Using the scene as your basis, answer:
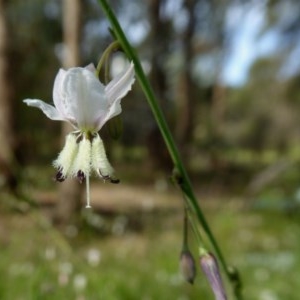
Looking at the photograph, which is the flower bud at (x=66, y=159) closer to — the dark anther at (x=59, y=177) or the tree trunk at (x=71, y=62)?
the dark anther at (x=59, y=177)

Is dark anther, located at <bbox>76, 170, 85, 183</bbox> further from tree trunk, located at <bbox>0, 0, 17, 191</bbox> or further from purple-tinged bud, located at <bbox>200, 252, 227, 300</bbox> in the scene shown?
tree trunk, located at <bbox>0, 0, 17, 191</bbox>

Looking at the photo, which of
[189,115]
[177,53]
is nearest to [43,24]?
[177,53]

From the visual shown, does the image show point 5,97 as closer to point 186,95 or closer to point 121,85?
point 121,85

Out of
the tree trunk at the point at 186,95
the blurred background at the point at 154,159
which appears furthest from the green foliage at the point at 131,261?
the tree trunk at the point at 186,95

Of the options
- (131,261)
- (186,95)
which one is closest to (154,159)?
(186,95)

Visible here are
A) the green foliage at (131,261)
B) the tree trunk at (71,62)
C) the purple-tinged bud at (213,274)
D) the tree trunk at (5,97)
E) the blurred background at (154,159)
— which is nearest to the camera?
the purple-tinged bud at (213,274)

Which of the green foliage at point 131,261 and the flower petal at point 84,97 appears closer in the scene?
the flower petal at point 84,97

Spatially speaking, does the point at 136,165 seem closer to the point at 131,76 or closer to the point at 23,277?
the point at 23,277
